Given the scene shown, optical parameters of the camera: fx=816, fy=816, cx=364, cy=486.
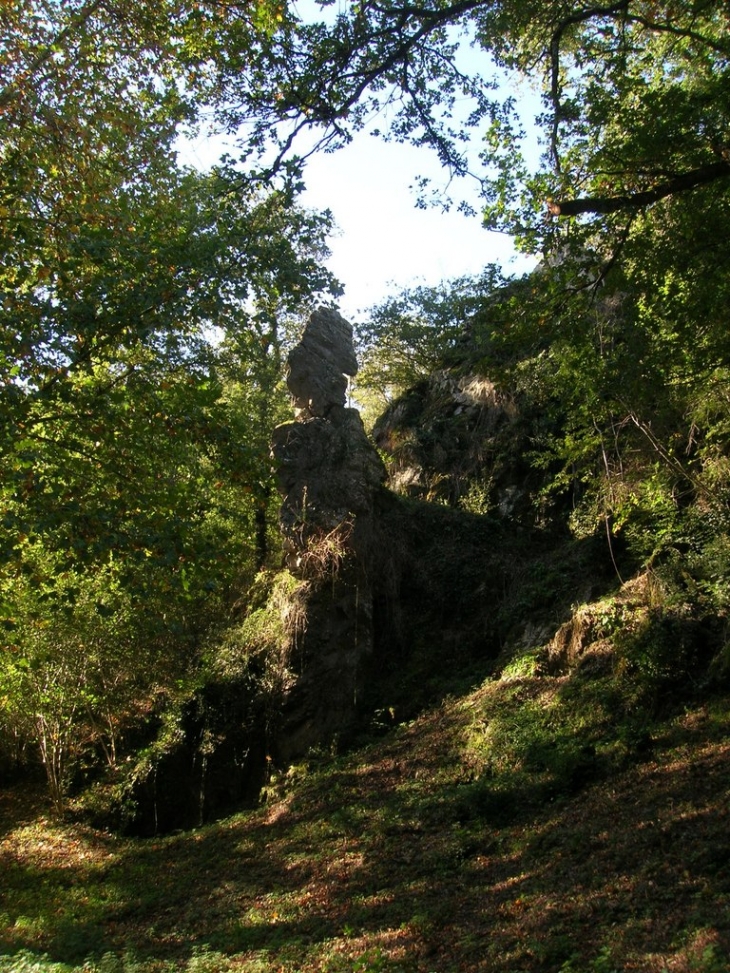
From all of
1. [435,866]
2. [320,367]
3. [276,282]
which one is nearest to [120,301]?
[276,282]

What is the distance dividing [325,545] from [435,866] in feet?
25.1

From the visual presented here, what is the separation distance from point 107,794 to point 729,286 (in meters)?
14.3

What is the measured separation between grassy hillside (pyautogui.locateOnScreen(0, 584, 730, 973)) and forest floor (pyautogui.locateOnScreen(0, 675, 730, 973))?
0.03 meters

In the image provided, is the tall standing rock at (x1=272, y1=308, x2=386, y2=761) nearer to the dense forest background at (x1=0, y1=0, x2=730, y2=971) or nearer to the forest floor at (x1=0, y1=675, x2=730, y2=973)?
the forest floor at (x1=0, y1=675, x2=730, y2=973)

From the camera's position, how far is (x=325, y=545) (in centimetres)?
1678

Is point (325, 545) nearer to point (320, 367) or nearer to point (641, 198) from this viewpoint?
point (320, 367)

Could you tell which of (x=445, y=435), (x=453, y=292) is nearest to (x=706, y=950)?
(x=445, y=435)

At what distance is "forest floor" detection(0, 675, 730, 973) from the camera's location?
743 centimetres

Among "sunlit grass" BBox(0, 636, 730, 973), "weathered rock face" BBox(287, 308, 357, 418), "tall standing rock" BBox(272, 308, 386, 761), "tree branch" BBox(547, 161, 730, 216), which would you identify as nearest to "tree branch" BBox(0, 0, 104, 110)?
"tree branch" BBox(547, 161, 730, 216)

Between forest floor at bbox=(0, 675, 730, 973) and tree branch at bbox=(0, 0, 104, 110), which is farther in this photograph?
tree branch at bbox=(0, 0, 104, 110)

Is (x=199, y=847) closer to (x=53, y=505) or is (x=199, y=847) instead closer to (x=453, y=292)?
(x=53, y=505)

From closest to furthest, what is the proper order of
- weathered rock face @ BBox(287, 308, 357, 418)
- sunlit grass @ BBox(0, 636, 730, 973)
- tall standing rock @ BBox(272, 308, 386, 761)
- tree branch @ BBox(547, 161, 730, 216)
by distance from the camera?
tree branch @ BBox(547, 161, 730, 216), sunlit grass @ BBox(0, 636, 730, 973), tall standing rock @ BBox(272, 308, 386, 761), weathered rock face @ BBox(287, 308, 357, 418)

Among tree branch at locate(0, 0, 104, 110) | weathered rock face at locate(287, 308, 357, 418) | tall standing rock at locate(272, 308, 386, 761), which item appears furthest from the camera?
weathered rock face at locate(287, 308, 357, 418)

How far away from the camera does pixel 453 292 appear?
28.0 meters
